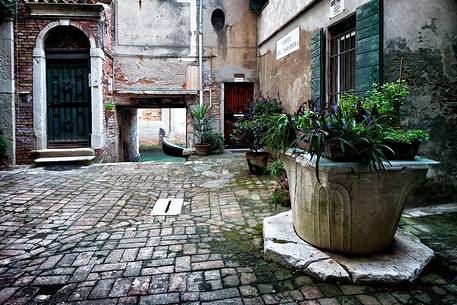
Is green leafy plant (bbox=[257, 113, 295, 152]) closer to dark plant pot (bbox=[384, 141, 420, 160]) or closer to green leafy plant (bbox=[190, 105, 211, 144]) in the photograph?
dark plant pot (bbox=[384, 141, 420, 160])

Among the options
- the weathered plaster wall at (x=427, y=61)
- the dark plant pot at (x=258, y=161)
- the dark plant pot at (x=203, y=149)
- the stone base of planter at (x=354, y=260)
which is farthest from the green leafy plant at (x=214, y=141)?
the stone base of planter at (x=354, y=260)

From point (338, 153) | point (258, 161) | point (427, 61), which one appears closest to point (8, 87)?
point (258, 161)

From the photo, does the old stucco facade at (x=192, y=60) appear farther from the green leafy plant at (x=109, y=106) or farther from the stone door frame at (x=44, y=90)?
the green leafy plant at (x=109, y=106)

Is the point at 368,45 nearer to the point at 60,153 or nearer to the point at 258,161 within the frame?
the point at 258,161

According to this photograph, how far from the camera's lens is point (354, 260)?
8.98 feet

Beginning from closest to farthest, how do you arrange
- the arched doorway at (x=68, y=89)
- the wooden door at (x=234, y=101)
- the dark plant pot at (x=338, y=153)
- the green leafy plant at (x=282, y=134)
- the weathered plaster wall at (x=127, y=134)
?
the dark plant pot at (x=338, y=153) < the green leafy plant at (x=282, y=134) < the arched doorway at (x=68, y=89) < the wooden door at (x=234, y=101) < the weathered plaster wall at (x=127, y=134)

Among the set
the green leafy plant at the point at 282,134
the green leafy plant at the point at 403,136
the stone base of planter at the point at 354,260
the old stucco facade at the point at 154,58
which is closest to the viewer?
the stone base of planter at the point at 354,260

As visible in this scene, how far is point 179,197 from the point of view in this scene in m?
5.43

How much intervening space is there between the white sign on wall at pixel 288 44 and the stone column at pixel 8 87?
661 cm

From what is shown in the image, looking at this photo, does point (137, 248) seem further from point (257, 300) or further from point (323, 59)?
point (323, 59)

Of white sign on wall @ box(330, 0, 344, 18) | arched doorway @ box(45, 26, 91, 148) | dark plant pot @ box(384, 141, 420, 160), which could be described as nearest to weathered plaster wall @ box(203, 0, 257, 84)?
arched doorway @ box(45, 26, 91, 148)

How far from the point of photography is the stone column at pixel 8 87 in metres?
8.41

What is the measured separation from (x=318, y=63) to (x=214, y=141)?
187 inches

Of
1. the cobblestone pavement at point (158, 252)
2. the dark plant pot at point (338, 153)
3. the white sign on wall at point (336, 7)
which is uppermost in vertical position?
the white sign on wall at point (336, 7)
